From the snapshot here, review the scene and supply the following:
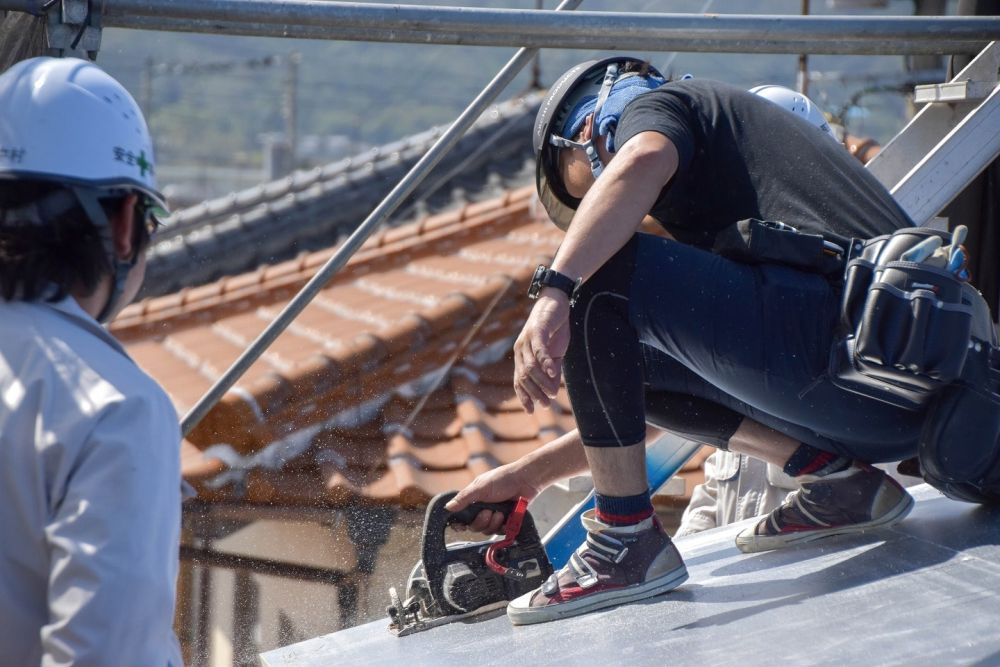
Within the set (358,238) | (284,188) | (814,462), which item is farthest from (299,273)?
(814,462)

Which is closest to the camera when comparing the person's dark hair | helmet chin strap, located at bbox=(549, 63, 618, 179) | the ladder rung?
the person's dark hair

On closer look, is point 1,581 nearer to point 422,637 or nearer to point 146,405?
point 146,405

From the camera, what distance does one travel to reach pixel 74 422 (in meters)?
1.16

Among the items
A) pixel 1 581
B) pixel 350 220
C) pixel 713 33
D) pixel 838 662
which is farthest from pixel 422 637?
pixel 350 220

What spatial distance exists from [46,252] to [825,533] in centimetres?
174

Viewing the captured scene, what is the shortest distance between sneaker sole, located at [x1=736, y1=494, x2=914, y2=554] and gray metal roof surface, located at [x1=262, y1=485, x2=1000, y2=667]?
0.02 meters

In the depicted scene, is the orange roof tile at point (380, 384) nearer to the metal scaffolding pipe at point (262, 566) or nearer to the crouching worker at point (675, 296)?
the metal scaffolding pipe at point (262, 566)

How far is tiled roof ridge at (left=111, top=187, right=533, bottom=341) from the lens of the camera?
6.14 metres

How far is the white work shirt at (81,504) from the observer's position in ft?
3.70

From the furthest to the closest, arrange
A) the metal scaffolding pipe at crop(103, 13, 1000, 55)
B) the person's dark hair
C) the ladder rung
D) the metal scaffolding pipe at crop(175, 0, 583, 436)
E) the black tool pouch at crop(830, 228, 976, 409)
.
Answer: the ladder rung → the metal scaffolding pipe at crop(175, 0, 583, 436) → the metal scaffolding pipe at crop(103, 13, 1000, 55) → the black tool pouch at crop(830, 228, 976, 409) → the person's dark hair

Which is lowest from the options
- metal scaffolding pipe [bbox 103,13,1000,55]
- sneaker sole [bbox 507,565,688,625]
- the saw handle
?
sneaker sole [bbox 507,565,688,625]

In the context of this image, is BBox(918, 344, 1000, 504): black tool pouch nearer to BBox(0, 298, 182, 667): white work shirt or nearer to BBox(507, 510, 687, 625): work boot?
BBox(507, 510, 687, 625): work boot

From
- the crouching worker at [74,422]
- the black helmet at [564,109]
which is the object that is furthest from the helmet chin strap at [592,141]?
the crouching worker at [74,422]

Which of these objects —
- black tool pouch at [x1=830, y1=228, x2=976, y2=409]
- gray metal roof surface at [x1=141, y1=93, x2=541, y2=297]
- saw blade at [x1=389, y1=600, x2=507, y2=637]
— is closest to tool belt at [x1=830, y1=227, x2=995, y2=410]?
black tool pouch at [x1=830, y1=228, x2=976, y2=409]
